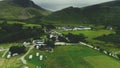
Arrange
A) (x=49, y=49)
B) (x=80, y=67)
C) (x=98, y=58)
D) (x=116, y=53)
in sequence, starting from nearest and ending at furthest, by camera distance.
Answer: (x=80, y=67) < (x=98, y=58) < (x=49, y=49) < (x=116, y=53)

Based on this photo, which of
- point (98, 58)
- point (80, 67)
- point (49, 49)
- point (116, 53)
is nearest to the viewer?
point (80, 67)

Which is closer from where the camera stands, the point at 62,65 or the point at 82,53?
the point at 62,65

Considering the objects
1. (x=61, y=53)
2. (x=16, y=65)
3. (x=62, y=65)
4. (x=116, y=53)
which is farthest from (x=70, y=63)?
(x=116, y=53)

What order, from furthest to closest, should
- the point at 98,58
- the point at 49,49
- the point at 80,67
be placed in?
the point at 49,49
the point at 98,58
the point at 80,67

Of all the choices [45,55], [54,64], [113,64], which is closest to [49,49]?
[45,55]

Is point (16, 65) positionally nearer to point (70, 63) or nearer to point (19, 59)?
point (19, 59)

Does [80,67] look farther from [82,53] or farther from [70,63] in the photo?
[82,53]
